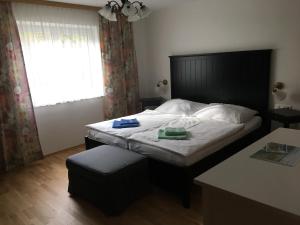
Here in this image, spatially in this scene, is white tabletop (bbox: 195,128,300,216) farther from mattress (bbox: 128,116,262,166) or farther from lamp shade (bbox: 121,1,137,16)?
lamp shade (bbox: 121,1,137,16)

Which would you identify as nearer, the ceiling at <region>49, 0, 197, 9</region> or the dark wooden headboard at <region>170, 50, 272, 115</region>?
the dark wooden headboard at <region>170, 50, 272, 115</region>

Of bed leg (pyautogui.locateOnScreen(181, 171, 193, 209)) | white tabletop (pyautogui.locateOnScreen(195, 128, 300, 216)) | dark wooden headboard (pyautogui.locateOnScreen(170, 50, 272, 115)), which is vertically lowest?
bed leg (pyautogui.locateOnScreen(181, 171, 193, 209))

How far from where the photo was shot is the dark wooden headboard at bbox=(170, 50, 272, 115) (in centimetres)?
347

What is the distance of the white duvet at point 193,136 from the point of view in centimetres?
244

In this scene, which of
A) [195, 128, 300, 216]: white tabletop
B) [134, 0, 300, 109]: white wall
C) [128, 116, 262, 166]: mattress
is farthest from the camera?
[134, 0, 300, 109]: white wall

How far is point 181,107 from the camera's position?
3.96 metres

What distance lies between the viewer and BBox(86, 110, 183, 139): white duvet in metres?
3.03

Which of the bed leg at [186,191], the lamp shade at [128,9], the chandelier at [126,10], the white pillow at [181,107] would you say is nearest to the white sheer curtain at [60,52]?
the white pillow at [181,107]

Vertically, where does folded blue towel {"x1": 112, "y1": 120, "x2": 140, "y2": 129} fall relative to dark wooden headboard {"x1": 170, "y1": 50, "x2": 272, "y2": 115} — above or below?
below

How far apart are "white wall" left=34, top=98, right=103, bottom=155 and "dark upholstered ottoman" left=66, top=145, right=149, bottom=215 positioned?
1457 millimetres

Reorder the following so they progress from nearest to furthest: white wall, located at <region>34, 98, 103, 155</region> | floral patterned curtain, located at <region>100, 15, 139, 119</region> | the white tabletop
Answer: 1. the white tabletop
2. white wall, located at <region>34, 98, 103, 155</region>
3. floral patterned curtain, located at <region>100, 15, 139, 119</region>

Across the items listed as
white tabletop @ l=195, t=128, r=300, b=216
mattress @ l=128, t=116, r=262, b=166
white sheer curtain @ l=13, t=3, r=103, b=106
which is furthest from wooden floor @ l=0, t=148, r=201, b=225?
white sheer curtain @ l=13, t=3, r=103, b=106

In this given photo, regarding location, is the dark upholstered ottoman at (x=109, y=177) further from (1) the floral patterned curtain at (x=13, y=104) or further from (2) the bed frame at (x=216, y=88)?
(1) the floral patterned curtain at (x=13, y=104)

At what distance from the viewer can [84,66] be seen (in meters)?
4.13
